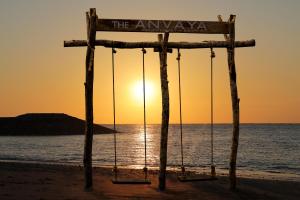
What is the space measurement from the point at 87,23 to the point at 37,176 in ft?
24.1

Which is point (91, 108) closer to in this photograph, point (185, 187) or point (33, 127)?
point (185, 187)

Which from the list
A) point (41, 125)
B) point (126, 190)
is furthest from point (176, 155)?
point (41, 125)

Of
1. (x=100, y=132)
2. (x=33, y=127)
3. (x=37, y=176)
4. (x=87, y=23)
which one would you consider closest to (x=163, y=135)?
(x=87, y=23)

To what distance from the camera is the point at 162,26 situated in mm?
15375

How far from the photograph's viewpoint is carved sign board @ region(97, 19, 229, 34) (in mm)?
15031

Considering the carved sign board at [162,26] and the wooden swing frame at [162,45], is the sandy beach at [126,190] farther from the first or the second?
the carved sign board at [162,26]

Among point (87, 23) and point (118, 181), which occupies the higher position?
point (87, 23)

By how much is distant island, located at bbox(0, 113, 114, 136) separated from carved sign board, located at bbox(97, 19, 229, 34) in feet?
486

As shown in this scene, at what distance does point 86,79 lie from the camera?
14.9 meters

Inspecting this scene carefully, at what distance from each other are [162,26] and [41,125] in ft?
508

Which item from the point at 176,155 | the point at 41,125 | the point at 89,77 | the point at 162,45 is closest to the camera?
the point at 89,77

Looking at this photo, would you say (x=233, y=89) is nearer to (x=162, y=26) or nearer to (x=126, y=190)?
(x=162, y=26)

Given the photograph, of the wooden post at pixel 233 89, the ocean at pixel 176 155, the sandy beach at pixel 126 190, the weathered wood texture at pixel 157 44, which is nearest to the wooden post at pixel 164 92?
the weathered wood texture at pixel 157 44

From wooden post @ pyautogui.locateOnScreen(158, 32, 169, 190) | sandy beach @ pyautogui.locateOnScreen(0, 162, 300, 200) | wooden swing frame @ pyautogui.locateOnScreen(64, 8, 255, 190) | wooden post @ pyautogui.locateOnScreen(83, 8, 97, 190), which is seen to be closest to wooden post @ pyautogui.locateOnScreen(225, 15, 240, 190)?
wooden swing frame @ pyautogui.locateOnScreen(64, 8, 255, 190)
